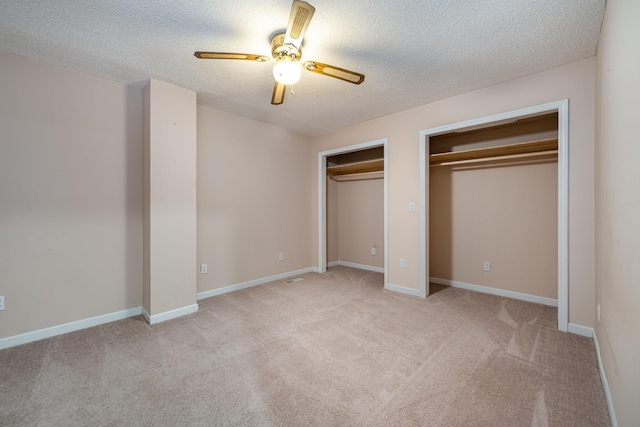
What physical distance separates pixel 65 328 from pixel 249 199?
2.45 m

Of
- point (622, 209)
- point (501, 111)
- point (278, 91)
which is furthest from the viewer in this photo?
point (501, 111)

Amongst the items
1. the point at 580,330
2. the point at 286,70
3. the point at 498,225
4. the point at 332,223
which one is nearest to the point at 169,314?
the point at 286,70

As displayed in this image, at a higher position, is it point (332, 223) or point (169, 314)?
point (332, 223)

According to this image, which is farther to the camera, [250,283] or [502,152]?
[250,283]

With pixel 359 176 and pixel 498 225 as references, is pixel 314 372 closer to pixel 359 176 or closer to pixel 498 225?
pixel 498 225

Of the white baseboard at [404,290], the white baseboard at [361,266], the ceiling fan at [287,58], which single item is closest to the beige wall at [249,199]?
the white baseboard at [361,266]

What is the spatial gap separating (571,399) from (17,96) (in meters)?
4.84

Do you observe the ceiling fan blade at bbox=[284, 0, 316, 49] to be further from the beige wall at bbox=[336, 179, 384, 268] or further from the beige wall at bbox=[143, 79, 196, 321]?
the beige wall at bbox=[336, 179, 384, 268]

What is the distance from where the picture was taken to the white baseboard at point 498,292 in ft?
10.5

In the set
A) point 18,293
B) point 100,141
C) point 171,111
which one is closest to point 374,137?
point 171,111

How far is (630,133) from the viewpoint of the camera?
121 centimetres

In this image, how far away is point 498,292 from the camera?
3576 millimetres

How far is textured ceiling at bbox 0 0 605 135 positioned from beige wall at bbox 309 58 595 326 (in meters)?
0.16

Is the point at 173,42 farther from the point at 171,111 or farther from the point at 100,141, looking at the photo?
the point at 100,141
